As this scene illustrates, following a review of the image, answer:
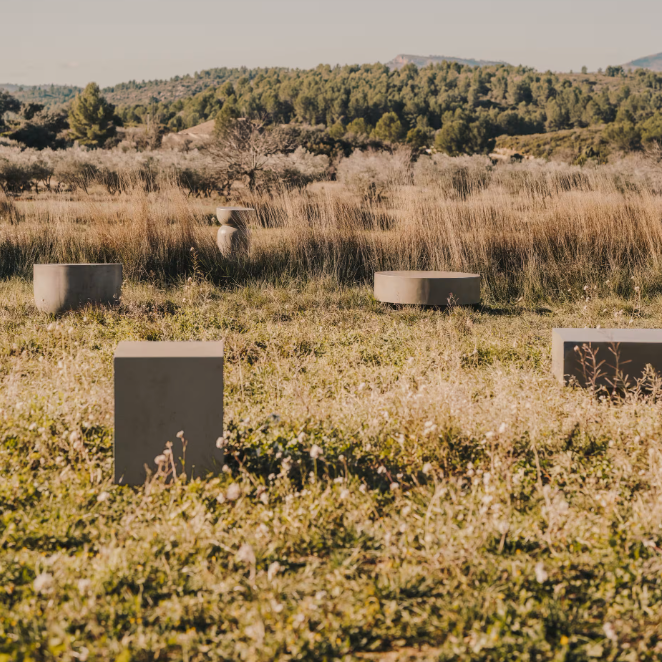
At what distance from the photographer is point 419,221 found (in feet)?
25.9

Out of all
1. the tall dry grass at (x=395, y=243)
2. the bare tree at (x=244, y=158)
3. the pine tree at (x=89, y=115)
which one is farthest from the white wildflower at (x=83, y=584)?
the pine tree at (x=89, y=115)

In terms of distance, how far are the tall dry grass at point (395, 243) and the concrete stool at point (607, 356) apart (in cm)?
333

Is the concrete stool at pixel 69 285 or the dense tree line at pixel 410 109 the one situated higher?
the dense tree line at pixel 410 109

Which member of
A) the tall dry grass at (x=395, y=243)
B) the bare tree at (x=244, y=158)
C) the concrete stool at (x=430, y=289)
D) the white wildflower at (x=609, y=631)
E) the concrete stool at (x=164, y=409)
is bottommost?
the white wildflower at (x=609, y=631)

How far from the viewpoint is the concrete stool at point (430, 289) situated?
249 inches

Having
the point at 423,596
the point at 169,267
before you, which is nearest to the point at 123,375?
the point at 423,596

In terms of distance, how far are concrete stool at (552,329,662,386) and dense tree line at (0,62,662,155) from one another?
3697 cm

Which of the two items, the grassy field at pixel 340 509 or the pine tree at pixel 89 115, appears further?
the pine tree at pixel 89 115

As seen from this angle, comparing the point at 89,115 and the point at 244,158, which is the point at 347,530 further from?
the point at 89,115

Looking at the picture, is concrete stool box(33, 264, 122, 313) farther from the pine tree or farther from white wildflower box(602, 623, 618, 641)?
the pine tree

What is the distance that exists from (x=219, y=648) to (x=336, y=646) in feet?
0.97

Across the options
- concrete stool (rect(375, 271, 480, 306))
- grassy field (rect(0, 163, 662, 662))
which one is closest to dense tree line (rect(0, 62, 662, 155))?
concrete stool (rect(375, 271, 480, 306))

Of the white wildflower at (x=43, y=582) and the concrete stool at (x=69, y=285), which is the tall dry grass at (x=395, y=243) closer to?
the concrete stool at (x=69, y=285)

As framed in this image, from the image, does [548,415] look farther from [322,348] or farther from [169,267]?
[169,267]
